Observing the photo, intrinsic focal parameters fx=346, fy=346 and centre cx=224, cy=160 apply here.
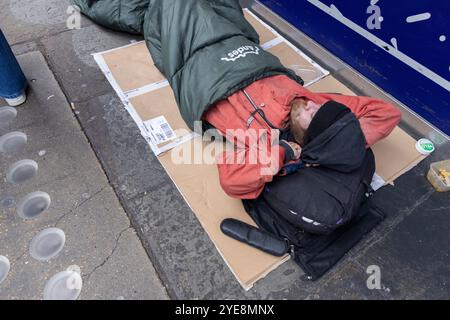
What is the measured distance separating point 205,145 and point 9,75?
119 centimetres

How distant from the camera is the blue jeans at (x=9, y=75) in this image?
1916mm

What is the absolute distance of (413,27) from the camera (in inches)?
75.9

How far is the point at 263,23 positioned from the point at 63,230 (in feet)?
6.78

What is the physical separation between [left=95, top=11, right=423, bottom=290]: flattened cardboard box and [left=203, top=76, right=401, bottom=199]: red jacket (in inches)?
8.0

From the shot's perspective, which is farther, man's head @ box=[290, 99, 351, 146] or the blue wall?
the blue wall

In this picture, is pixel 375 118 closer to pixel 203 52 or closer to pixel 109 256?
pixel 203 52

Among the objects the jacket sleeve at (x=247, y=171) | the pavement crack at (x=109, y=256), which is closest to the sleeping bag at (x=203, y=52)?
the jacket sleeve at (x=247, y=171)

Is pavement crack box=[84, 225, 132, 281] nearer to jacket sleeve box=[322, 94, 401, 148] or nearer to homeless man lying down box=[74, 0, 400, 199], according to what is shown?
homeless man lying down box=[74, 0, 400, 199]

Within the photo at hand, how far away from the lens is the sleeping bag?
185 cm

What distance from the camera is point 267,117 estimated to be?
1759 millimetres

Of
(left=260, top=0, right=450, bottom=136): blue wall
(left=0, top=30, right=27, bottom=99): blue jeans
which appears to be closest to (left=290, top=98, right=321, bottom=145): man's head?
(left=260, top=0, right=450, bottom=136): blue wall

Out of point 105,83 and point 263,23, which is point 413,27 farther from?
point 105,83
